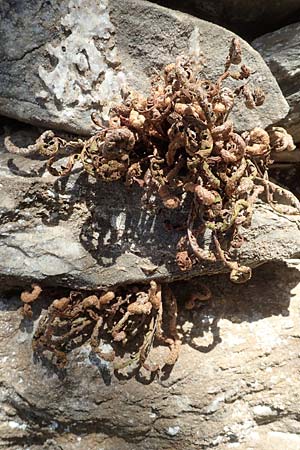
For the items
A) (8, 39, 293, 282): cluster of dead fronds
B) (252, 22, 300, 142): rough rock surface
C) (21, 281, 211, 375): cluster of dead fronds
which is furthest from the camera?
(252, 22, 300, 142): rough rock surface

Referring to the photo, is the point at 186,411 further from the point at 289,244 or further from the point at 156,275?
the point at 289,244

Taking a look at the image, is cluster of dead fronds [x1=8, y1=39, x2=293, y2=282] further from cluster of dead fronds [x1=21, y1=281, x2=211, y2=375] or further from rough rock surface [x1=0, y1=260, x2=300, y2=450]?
rough rock surface [x1=0, y1=260, x2=300, y2=450]

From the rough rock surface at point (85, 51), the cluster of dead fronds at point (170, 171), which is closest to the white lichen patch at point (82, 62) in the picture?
the rough rock surface at point (85, 51)

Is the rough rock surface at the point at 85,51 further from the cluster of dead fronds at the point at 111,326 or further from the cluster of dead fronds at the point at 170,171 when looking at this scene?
the cluster of dead fronds at the point at 111,326

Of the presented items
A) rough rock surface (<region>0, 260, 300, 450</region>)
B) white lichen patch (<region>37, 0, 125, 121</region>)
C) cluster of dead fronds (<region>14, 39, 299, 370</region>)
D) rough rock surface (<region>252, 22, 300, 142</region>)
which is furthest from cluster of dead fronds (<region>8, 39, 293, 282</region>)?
rough rock surface (<region>0, 260, 300, 450</region>)

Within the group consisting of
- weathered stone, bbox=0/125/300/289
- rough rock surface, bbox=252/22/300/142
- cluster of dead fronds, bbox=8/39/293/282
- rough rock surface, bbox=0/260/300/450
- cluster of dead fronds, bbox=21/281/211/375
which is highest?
rough rock surface, bbox=252/22/300/142

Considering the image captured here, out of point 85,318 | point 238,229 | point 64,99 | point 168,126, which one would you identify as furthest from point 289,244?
point 64,99

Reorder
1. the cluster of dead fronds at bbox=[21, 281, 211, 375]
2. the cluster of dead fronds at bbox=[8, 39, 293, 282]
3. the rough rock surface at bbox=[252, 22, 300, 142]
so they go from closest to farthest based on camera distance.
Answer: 1. the cluster of dead fronds at bbox=[8, 39, 293, 282]
2. the cluster of dead fronds at bbox=[21, 281, 211, 375]
3. the rough rock surface at bbox=[252, 22, 300, 142]
